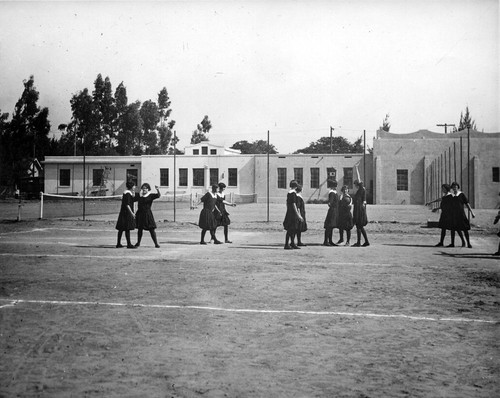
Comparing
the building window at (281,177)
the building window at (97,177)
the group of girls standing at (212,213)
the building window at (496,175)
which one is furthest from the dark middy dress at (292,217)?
the building window at (97,177)

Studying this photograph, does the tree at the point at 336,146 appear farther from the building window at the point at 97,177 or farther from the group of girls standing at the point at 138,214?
the group of girls standing at the point at 138,214

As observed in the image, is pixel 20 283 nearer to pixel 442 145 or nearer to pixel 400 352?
pixel 400 352

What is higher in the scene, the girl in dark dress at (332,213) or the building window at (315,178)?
the building window at (315,178)

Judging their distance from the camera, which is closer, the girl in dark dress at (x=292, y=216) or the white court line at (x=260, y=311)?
the white court line at (x=260, y=311)

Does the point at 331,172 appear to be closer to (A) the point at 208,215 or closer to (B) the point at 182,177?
(B) the point at 182,177

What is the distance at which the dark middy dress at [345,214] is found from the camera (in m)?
14.0

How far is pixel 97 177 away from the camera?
51.4 metres

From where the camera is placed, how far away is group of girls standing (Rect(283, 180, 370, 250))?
12883mm

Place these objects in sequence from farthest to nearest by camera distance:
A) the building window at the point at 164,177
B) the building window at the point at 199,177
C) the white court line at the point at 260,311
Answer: the building window at the point at 164,177 → the building window at the point at 199,177 → the white court line at the point at 260,311

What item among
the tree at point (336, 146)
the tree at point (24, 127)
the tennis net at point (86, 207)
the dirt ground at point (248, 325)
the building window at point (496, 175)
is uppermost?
the tree at point (336, 146)

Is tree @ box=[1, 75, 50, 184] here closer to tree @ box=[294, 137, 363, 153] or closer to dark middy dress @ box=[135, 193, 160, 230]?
dark middy dress @ box=[135, 193, 160, 230]

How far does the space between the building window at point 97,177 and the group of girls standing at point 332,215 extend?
40.2 m

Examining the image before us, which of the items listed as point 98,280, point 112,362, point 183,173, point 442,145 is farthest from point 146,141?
point 112,362

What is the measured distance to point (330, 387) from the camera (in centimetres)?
388
